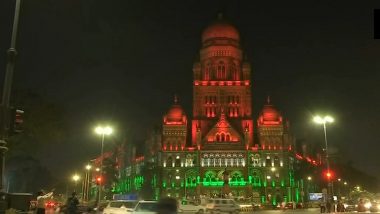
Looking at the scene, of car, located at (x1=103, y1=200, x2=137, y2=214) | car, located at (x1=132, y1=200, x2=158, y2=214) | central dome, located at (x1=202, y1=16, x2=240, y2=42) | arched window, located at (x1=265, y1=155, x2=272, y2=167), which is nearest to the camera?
car, located at (x1=132, y1=200, x2=158, y2=214)

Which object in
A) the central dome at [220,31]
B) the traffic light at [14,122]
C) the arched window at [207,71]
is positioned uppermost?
the central dome at [220,31]

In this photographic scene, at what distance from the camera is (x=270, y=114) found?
359 feet

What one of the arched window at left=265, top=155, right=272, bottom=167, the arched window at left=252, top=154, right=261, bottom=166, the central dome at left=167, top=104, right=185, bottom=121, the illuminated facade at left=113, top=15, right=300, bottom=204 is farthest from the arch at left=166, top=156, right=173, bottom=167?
the arched window at left=265, top=155, right=272, bottom=167

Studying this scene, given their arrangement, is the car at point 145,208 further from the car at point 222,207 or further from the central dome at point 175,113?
the central dome at point 175,113

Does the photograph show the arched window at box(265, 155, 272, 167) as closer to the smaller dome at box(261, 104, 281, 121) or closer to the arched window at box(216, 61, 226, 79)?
the smaller dome at box(261, 104, 281, 121)

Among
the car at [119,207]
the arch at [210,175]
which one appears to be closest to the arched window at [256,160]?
the arch at [210,175]

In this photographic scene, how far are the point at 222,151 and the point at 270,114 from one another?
49.1ft

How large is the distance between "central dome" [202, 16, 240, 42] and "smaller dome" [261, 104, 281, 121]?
66.1 feet

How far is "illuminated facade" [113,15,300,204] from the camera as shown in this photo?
102688mm

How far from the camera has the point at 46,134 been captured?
50.9 metres

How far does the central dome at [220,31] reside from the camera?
118m

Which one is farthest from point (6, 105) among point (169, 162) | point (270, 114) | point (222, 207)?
point (270, 114)

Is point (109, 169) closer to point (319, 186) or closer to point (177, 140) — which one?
point (177, 140)

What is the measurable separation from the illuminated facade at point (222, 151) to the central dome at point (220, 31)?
12.3m
